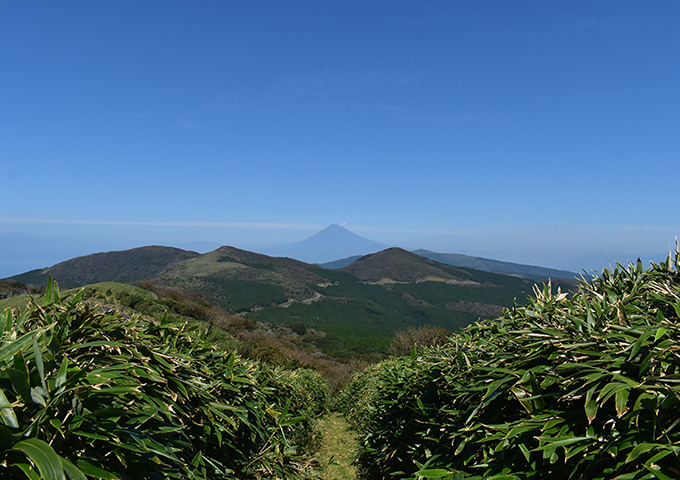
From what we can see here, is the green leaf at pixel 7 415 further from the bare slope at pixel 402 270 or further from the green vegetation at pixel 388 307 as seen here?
the bare slope at pixel 402 270

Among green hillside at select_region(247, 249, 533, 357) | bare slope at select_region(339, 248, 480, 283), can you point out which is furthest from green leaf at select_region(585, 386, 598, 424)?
bare slope at select_region(339, 248, 480, 283)

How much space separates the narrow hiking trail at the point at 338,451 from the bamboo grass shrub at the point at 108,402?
2774 millimetres

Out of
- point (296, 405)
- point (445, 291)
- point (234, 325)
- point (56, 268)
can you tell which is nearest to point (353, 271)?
point (445, 291)

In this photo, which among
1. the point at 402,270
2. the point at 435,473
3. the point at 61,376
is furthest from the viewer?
the point at 402,270

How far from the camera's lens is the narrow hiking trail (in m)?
6.35

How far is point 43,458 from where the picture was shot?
115 cm

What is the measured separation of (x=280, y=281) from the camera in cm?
10338

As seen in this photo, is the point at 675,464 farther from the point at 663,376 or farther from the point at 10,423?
the point at 10,423

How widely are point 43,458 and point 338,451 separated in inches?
326

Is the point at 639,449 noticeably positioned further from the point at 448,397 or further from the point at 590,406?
the point at 448,397

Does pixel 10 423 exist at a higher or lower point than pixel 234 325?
higher

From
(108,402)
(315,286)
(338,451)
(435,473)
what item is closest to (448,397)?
(435,473)

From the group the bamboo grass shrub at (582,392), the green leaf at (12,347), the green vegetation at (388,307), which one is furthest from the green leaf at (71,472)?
the green vegetation at (388,307)

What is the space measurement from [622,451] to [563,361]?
454 millimetres
